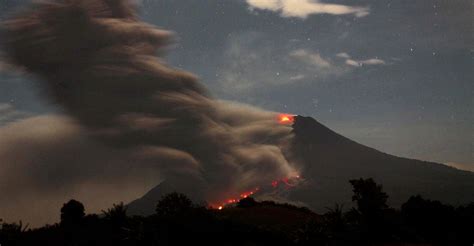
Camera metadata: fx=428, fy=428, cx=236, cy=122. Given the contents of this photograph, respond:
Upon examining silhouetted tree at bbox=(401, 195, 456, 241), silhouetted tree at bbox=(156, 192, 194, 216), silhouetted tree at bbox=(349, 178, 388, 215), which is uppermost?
silhouetted tree at bbox=(156, 192, 194, 216)

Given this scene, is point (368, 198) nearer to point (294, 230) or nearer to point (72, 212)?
point (294, 230)

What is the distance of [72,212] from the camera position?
34719mm

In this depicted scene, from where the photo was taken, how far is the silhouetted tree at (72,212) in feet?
112

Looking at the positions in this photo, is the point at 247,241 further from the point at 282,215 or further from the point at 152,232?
the point at 282,215

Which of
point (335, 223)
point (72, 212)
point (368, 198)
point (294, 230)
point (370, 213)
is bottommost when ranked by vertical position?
point (294, 230)

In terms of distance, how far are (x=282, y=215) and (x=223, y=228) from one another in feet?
42.4

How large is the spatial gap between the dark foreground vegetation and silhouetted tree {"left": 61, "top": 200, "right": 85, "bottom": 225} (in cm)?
305

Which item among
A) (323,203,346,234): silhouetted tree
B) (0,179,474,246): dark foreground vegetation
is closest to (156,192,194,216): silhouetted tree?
(0,179,474,246): dark foreground vegetation

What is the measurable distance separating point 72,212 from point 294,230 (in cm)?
1877

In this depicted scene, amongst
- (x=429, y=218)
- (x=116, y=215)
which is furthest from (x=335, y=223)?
(x=116, y=215)

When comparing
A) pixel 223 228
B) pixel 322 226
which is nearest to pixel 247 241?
pixel 223 228

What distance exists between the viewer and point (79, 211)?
3509 centimetres

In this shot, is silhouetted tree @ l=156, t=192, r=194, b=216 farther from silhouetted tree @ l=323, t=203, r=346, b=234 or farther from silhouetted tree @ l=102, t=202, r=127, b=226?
silhouetted tree @ l=323, t=203, r=346, b=234

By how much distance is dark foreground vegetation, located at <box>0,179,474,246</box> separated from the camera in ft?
73.5
